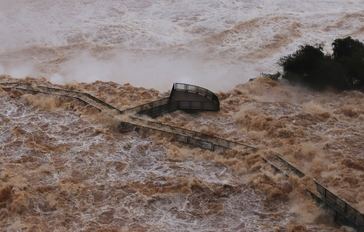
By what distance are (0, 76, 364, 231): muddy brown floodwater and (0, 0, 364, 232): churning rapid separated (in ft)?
0.17

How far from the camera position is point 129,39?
96.9 ft

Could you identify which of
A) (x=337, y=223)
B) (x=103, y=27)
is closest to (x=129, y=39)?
(x=103, y=27)

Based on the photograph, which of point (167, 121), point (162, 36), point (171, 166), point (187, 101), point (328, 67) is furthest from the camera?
point (162, 36)

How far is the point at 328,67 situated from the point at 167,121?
24.6 ft

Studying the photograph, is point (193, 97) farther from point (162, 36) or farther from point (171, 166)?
point (162, 36)

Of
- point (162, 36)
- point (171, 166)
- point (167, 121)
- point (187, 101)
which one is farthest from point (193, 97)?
point (162, 36)

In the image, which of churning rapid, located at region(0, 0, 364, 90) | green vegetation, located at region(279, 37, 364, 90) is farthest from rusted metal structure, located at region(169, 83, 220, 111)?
green vegetation, located at region(279, 37, 364, 90)

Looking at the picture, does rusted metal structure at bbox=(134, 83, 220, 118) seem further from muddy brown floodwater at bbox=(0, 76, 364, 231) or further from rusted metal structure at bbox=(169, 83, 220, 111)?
muddy brown floodwater at bbox=(0, 76, 364, 231)

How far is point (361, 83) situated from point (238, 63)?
19.0 ft

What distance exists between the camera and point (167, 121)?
22.5m

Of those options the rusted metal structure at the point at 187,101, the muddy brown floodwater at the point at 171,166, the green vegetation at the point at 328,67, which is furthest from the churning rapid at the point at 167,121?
the green vegetation at the point at 328,67

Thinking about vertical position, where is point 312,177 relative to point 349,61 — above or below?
below

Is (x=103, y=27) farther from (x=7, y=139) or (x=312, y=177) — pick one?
(x=312, y=177)

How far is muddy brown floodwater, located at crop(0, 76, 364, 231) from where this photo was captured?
1677 centimetres
